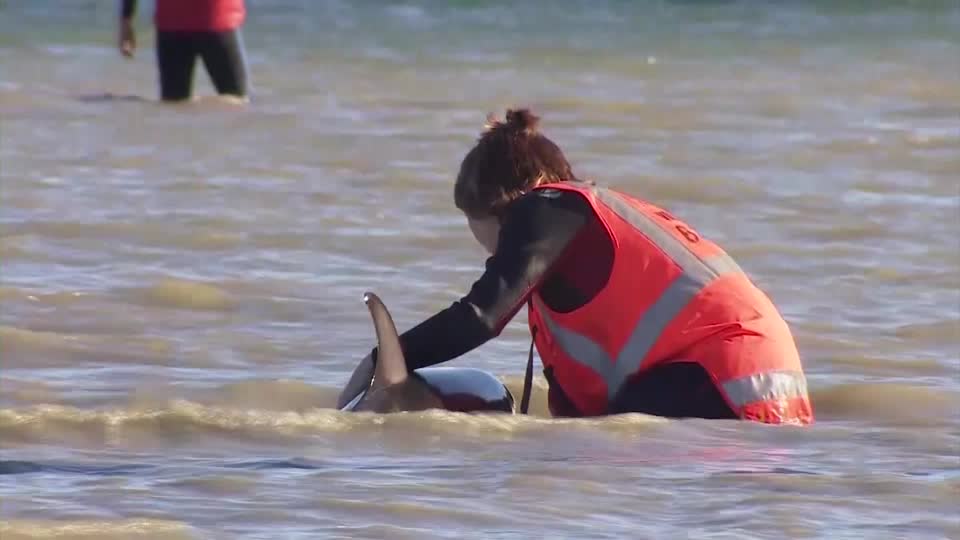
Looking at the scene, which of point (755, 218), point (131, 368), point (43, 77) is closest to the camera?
point (131, 368)

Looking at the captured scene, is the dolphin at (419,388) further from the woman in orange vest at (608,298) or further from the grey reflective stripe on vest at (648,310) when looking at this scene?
the grey reflective stripe on vest at (648,310)

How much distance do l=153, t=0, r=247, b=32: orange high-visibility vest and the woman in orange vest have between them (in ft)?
27.5

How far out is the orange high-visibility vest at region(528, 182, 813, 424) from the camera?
506 cm

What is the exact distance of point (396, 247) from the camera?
28.5 feet

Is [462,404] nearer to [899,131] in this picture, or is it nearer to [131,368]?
[131,368]

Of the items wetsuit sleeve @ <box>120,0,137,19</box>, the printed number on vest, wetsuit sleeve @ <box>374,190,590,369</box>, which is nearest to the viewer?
wetsuit sleeve @ <box>374,190,590,369</box>

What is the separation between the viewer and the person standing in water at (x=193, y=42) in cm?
1335

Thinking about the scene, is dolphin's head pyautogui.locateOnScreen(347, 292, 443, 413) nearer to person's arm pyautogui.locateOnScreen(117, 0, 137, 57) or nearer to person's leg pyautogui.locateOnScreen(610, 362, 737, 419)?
person's leg pyautogui.locateOnScreen(610, 362, 737, 419)

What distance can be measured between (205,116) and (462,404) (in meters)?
8.27

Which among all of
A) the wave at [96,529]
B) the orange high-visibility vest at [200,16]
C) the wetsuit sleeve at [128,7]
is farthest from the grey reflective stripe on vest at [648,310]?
the wetsuit sleeve at [128,7]

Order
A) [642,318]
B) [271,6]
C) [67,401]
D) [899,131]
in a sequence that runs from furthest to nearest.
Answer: [271,6] < [899,131] < [67,401] < [642,318]

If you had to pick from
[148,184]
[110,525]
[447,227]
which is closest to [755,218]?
[447,227]

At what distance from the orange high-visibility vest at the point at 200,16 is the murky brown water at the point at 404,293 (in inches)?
20.5

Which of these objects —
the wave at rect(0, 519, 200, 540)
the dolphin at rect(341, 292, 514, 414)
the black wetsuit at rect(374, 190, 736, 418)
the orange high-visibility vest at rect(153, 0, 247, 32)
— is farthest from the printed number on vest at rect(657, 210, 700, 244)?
the orange high-visibility vest at rect(153, 0, 247, 32)
